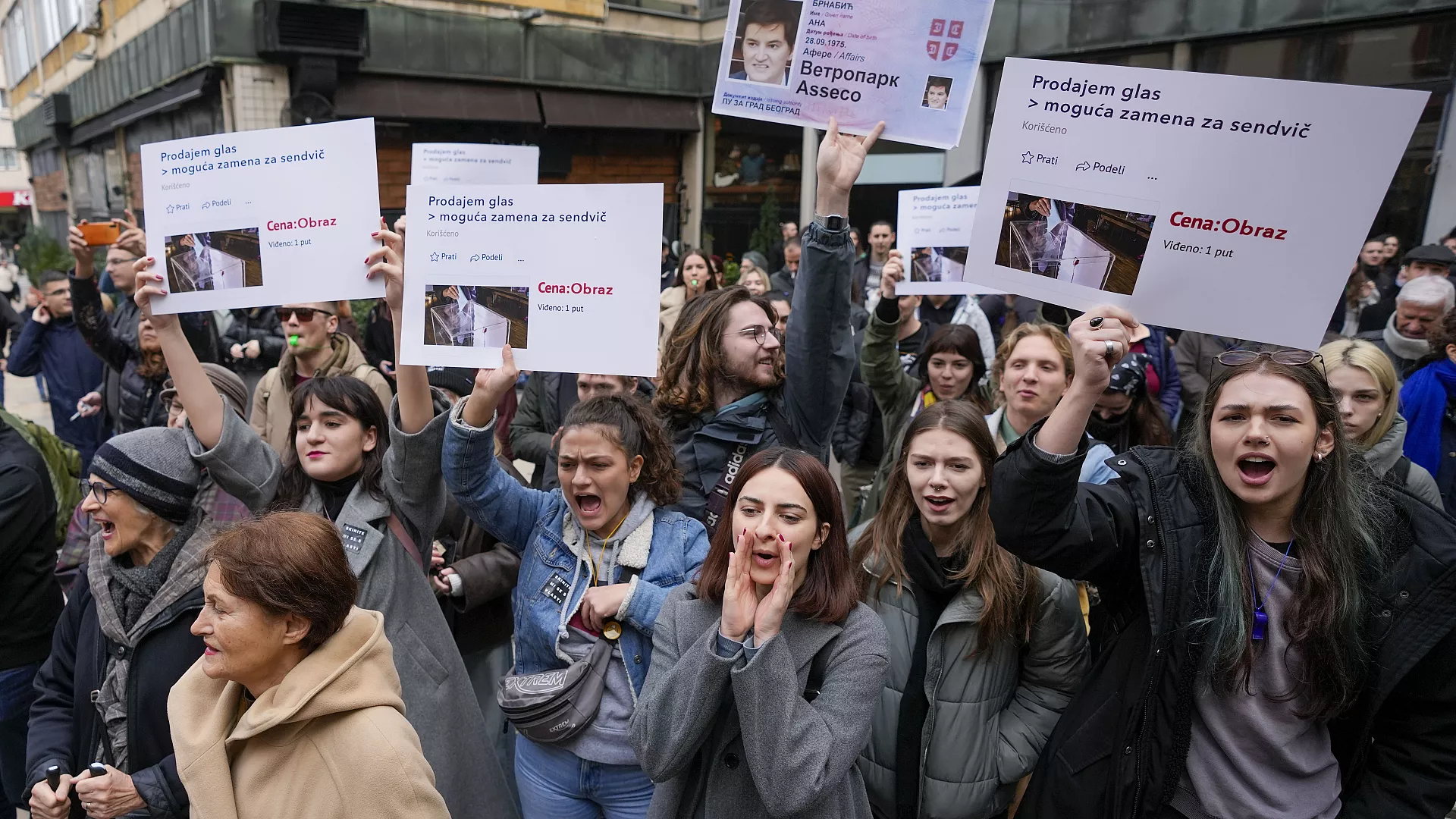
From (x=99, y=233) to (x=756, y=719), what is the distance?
3.55 m

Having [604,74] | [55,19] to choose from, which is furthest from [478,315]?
[55,19]

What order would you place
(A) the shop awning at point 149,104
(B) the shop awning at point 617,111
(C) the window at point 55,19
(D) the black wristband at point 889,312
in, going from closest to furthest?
(D) the black wristband at point 889,312 → (A) the shop awning at point 149,104 → (B) the shop awning at point 617,111 → (C) the window at point 55,19

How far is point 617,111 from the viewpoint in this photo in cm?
1645

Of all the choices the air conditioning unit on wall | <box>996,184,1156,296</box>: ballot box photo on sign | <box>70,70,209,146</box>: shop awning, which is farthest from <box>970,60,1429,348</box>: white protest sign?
<box>70,70,209,146</box>: shop awning

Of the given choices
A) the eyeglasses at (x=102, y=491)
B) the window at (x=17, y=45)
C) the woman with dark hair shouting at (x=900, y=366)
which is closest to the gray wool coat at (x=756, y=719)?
the eyeglasses at (x=102, y=491)

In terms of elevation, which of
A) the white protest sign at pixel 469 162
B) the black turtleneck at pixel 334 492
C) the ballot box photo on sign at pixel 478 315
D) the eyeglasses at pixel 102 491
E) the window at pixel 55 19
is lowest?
the black turtleneck at pixel 334 492

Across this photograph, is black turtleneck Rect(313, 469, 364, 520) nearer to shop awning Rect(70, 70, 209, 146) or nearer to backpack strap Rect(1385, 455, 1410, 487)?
backpack strap Rect(1385, 455, 1410, 487)

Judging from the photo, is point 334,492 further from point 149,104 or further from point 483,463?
point 149,104

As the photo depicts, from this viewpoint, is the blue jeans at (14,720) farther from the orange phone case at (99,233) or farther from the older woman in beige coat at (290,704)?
the orange phone case at (99,233)

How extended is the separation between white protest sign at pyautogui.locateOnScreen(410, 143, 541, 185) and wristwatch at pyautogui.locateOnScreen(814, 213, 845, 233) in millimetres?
3526

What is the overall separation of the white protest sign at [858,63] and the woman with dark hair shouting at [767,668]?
106 centimetres

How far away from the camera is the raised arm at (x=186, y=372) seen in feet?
8.82

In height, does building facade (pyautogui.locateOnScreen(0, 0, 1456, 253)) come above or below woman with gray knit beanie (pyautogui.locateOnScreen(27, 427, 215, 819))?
above

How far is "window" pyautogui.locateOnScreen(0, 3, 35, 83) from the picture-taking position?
90.6 feet
